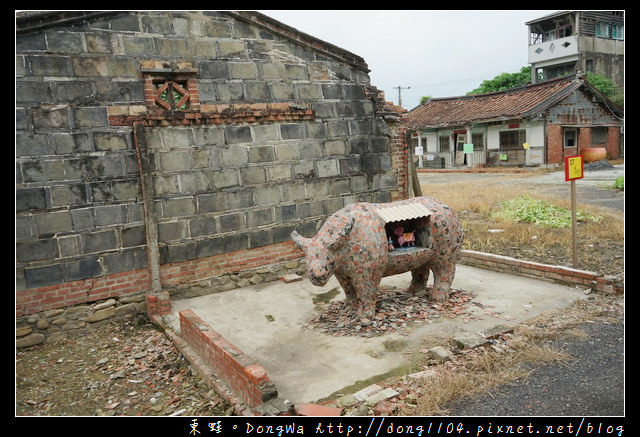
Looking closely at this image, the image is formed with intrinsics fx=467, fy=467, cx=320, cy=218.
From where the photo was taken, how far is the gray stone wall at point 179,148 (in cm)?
647

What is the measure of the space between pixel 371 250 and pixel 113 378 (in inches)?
141

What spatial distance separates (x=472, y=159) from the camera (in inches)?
1161

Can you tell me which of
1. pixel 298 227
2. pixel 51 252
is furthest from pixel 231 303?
pixel 51 252

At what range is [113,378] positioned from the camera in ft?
18.9

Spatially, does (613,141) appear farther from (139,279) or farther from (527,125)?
(139,279)

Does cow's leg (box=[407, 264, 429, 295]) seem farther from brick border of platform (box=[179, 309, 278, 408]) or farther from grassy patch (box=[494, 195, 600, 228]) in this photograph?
grassy patch (box=[494, 195, 600, 228])

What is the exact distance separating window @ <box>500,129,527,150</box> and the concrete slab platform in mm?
20713

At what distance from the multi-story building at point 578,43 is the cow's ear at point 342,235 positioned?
33.8 meters

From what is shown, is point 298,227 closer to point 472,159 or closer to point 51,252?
point 51,252

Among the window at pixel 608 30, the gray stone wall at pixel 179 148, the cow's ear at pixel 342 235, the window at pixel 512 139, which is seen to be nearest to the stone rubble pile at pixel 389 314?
the cow's ear at pixel 342 235

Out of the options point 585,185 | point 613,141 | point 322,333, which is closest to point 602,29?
point 613,141

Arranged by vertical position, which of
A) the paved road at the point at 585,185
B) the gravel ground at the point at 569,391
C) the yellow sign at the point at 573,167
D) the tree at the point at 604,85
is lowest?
the gravel ground at the point at 569,391

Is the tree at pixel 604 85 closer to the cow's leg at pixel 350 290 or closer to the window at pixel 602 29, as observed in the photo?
the window at pixel 602 29

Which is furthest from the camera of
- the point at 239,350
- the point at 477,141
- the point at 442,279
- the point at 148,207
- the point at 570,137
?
the point at 477,141
